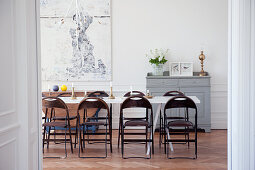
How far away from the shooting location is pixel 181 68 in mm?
6676

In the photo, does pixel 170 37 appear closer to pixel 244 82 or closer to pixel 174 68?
pixel 174 68

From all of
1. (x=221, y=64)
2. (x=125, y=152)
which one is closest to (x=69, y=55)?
(x=125, y=152)

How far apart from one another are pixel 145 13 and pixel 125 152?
341cm

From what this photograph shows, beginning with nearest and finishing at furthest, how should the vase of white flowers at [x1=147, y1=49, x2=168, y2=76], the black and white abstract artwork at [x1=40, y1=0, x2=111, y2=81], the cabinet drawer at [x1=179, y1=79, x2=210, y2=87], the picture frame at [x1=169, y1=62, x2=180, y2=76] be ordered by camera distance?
the cabinet drawer at [x1=179, y1=79, x2=210, y2=87], the vase of white flowers at [x1=147, y1=49, x2=168, y2=76], the picture frame at [x1=169, y1=62, x2=180, y2=76], the black and white abstract artwork at [x1=40, y1=0, x2=111, y2=81]

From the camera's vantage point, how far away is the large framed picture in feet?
21.8

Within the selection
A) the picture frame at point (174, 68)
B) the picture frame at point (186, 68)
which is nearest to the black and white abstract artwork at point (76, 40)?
the picture frame at point (174, 68)

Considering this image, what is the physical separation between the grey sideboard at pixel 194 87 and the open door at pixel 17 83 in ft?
13.4

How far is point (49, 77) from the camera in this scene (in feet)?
23.0

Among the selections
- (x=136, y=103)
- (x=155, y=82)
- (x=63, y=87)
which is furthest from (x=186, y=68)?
(x=63, y=87)

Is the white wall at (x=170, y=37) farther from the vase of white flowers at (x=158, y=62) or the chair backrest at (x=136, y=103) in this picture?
the chair backrest at (x=136, y=103)

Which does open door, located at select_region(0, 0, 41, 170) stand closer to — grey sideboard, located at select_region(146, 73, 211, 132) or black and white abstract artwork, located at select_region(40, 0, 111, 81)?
grey sideboard, located at select_region(146, 73, 211, 132)

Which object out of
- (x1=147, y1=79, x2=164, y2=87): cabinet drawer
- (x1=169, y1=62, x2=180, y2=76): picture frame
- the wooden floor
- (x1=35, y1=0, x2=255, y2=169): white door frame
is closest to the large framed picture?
(x1=169, y1=62, x2=180, y2=76): picture frame

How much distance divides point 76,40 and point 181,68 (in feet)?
8.16

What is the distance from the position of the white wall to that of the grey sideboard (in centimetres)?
48
